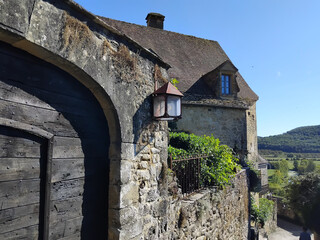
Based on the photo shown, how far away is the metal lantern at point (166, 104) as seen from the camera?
3.27m

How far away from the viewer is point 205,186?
608 centimetres

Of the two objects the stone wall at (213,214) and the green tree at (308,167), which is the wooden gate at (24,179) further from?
the green tree at (308,167)

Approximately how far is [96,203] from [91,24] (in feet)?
6.60

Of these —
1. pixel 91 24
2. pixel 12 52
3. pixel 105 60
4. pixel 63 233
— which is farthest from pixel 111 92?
pixel 63 233

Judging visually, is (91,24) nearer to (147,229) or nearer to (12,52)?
(12,52)

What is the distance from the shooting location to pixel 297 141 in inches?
4200

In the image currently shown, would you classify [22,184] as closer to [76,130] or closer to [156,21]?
[76,130]

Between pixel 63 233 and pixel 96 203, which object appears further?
pixel 96 203

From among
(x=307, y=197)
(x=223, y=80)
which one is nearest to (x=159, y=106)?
(x=223, y=80)

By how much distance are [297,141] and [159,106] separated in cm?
12044

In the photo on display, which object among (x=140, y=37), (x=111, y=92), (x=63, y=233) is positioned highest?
(x=140, y=37)

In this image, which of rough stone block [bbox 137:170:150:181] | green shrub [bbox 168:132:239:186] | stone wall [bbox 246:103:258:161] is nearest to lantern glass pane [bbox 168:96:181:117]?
rough stone block [bbox 137:170:150:181]

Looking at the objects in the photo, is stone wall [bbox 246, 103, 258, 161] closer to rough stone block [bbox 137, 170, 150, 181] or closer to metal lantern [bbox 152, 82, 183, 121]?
metal lantern [bbox 152, 82, 183, 121]

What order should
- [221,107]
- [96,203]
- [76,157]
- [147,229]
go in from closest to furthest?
[76,157], [96,203], [147,229], [221,107]
